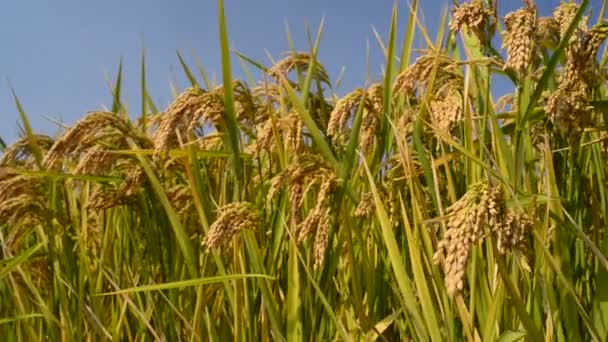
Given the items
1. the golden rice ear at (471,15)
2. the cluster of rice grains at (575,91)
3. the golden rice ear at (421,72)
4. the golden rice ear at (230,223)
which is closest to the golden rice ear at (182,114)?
the golden rice ear at (230,223)

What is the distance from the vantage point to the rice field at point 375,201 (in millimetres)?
1753

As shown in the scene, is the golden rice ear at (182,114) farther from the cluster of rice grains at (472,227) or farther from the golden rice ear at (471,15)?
the cluster of rice grains at (472,227)

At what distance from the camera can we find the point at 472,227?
1269 mm

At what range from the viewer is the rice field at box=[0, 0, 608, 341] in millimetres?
1753

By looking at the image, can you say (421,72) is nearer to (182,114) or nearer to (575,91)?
(575,91)

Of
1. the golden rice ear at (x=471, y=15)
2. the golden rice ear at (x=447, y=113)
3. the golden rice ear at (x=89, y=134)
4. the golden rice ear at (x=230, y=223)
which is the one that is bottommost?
the golden rice ear at (x=230, y=223)

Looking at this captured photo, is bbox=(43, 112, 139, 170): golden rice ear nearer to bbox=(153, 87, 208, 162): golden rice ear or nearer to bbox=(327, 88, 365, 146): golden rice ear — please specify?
bbox=(153, 87, 208, 162): golden rice ear

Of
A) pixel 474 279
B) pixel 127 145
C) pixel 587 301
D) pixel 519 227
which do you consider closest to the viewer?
pixel 519 227

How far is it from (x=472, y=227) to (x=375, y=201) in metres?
0.65

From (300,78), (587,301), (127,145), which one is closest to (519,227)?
(587,301)

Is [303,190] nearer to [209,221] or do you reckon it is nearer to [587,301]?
[209,221]

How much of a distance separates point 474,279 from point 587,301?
70 centimetres

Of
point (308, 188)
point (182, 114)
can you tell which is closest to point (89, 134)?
point (182, 114)

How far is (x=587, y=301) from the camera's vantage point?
2371mm
